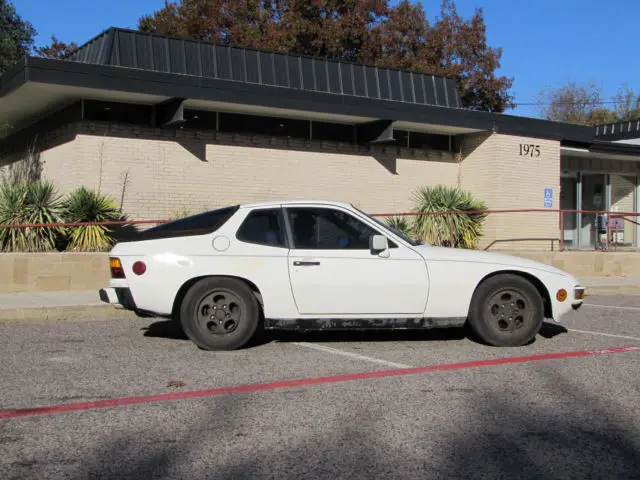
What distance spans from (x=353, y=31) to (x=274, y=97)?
1932 cm

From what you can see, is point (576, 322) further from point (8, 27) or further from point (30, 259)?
point (8, 27)

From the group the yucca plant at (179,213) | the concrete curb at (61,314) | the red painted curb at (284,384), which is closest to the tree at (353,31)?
the yucca plant at (179,213)

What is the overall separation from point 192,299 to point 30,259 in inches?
249

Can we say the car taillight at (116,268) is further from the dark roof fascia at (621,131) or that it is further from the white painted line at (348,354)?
the dark roof fascia at (621,131)

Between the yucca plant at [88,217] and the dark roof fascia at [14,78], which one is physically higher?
the dark roof fascia at [14,78]

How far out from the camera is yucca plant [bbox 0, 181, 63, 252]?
1332 cm

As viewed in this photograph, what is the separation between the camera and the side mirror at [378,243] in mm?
7598

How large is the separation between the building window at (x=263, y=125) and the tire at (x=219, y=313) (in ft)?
33.3

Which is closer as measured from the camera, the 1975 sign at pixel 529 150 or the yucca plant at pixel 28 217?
the yucca plant at pixel 28 217

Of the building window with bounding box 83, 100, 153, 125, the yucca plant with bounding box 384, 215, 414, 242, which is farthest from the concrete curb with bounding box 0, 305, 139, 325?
the yucca plant with bounding box 384, 215, 414, 242

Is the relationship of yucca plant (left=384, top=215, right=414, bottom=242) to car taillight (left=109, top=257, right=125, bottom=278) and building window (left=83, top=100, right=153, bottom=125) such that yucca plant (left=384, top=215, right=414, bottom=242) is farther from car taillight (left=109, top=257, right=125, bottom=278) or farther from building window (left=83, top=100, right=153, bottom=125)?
car taillight (left=109, top=257, right=125, bottom=278)

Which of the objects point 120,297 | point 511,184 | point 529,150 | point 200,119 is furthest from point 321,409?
point 529,150

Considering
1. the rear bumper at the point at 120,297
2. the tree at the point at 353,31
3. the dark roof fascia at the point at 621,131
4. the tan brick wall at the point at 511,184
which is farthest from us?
the tree at the point at 353,31

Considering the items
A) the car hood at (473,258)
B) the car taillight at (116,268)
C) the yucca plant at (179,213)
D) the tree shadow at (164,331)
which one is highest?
the yucca plant at (179,213)
